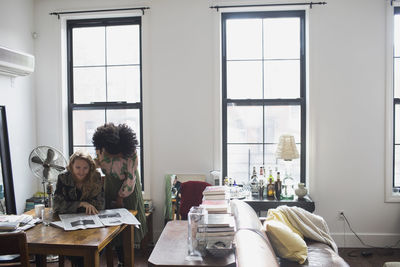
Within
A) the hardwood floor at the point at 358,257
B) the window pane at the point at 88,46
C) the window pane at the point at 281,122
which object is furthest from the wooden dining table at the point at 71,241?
the window pane at the point at 88,46

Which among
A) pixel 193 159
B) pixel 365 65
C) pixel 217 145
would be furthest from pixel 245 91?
pixel 365 65

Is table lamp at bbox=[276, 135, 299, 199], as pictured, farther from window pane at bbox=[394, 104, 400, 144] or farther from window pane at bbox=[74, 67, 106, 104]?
window pane at bbox=[74, 67, 106, 104]

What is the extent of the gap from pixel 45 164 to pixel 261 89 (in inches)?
102

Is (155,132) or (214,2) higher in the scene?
(214,2)

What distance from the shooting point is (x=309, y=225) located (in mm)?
2785

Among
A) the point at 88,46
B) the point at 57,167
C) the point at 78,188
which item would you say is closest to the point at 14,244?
the point at 78,188

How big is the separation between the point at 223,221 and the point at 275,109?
7.40ft

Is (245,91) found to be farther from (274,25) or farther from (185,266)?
(185,266)

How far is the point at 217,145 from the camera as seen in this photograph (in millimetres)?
3689

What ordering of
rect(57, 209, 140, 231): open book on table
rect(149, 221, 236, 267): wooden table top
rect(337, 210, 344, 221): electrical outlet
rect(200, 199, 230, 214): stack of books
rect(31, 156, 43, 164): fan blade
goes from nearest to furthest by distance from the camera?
1. rect(149, 221, 236, 267): wooden table top
2. rect(200, 199, 230, 214): stack of books
3. rect(57, 209, 140, 231): open book on table
4. rect(31, 156, 43, 164): fan blade
5. rect(337, 210, 344, 221): electrical outlet

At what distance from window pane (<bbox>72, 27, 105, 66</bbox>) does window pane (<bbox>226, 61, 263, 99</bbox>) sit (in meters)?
1.68

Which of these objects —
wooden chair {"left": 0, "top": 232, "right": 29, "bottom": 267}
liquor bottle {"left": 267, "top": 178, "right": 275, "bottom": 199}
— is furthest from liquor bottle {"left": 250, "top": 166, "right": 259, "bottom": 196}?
wooden chair {"left": 0, "top": 232, "right": 29, "bottom": 267}

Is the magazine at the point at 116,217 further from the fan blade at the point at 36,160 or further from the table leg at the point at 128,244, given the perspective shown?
the fan blade at the point at 36,160

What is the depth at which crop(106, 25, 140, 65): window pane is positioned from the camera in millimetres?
3885
